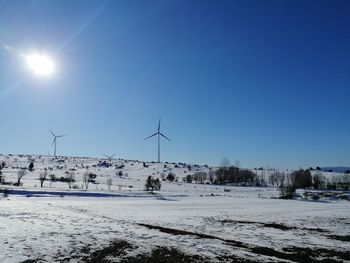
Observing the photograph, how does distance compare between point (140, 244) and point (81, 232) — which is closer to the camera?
point (140, 244)

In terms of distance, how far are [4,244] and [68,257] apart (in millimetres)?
4520

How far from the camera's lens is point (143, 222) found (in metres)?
35.3

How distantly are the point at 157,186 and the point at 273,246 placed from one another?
100669mm

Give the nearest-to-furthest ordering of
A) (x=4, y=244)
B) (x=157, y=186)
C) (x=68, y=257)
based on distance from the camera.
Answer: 1. (x=68, y=257)
2. (x=4, y=244)
3. (x=157, y=186)

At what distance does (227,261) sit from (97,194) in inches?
2857

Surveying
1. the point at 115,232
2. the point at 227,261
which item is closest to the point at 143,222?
the point at 115,232

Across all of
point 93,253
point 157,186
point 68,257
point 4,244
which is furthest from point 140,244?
point 157,186

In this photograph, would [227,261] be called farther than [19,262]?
Yes

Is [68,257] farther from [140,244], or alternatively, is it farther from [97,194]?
[97,194]

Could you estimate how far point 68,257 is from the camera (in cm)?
1964

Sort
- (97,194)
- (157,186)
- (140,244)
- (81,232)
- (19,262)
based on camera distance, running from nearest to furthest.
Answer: (19,262) → (140,244) → (81,232) → (97,194) → (157,186)

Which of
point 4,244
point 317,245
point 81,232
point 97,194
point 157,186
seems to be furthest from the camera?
point 157,186

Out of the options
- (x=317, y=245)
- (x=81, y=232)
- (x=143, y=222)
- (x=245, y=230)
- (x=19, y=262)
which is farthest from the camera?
(x=143, y=222)

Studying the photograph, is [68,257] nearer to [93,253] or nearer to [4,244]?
[93,253]
